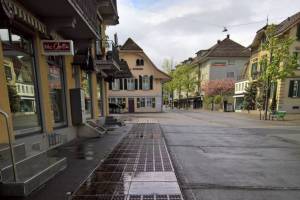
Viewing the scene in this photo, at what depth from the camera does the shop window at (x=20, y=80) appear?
4715 millimetres

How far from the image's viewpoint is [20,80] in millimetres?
5234

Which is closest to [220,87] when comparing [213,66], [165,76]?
[213,66]

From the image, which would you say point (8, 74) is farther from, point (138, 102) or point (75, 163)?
point (138, 102)

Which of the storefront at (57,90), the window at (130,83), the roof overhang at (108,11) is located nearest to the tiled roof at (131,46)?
the window at (130,83)

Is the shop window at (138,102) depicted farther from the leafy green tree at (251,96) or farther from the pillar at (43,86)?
the pillar at (43,86)

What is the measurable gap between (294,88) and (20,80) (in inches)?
1025

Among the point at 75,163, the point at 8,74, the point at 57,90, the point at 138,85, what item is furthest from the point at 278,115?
the point at 8,74

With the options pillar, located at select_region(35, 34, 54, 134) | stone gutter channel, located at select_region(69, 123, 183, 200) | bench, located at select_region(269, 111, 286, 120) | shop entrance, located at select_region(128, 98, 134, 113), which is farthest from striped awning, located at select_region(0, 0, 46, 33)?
shop entrance, located at select_region(128, 98, 134, 113)

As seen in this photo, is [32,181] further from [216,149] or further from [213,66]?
[213,66]

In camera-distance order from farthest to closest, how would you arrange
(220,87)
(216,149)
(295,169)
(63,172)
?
(220,87), (216,149), (295,169), (63,172)

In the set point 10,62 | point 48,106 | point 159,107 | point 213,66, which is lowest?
point 159,107

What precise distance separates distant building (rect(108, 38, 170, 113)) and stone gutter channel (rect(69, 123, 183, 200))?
2251cm

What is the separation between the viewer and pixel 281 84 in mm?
21922

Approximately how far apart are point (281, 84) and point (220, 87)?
45.6ft
